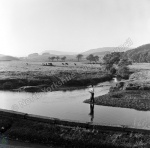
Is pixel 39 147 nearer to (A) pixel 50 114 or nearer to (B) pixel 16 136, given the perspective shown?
(B) pixel 16 136

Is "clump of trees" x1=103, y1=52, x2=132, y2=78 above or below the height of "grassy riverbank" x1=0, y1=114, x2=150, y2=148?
above

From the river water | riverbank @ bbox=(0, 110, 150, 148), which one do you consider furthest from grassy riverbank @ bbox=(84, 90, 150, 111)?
riverbank @ bbox=(0, 110, 150, 148)

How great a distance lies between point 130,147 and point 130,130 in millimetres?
2237

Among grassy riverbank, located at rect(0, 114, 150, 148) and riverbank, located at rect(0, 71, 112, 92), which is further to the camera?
riverbank, located at rect(0, 71, 112, 92)

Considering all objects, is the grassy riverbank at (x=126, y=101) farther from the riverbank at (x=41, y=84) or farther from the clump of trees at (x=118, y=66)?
the clump of trees at (x=118, y=66)

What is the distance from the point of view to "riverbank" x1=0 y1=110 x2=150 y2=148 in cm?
1513

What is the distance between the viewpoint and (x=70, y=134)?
53.9 feet

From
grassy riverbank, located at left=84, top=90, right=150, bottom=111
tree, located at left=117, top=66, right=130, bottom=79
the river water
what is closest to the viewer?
the river water

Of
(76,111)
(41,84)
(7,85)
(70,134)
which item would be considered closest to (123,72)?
(41,84)

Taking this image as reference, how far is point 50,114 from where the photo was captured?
27.3 m

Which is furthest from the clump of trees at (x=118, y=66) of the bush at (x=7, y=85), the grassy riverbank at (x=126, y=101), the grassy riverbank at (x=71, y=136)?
the grassy riverbank at (x=71, y=136)

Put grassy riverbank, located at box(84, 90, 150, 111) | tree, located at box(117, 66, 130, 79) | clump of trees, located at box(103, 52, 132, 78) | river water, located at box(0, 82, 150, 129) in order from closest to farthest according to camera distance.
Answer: river water, located at box(0, 82, 150, 129), grassy riverbank, located at box(84, 90, 150, 111), tree, located at box(117, 66, 130, 79), clump of trees, located at box(103, 52, 132, 78)

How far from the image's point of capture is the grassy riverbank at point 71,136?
15.1 m

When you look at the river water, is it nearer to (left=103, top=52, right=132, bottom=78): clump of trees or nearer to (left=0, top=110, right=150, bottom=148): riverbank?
(left=0, top=110, right=150, bottom=148): riverbank
